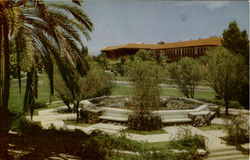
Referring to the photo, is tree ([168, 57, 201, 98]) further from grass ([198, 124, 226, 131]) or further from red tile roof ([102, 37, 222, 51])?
red tile roof ([102, 37, 222, 51])

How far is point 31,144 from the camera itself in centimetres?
732

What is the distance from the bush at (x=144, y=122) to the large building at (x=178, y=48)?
A: 35.7 meters

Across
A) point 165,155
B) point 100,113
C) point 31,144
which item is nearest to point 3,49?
point 31,144

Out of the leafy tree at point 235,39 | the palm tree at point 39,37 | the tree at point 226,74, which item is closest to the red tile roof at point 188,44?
the leafy tree at point 235,39

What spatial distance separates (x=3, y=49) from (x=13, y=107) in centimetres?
550

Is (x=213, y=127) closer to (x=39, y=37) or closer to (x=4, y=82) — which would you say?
(x=39, y=37)

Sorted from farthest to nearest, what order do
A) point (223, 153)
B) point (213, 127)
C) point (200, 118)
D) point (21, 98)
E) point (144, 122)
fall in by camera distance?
point (21, 98)
point (200, 118)
point (213, 127)
point (144, 122)
point (223, 153)

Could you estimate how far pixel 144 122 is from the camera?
35.3 feet

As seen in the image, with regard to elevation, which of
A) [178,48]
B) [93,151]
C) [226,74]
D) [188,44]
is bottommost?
[93,151]

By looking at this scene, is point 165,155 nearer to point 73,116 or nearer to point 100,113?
point 100,113

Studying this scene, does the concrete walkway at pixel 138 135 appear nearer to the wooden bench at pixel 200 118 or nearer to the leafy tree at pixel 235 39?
the wooden bench at pixel 200 118

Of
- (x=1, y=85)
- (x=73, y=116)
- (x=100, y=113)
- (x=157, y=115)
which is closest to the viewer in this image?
(x=1, y=85)

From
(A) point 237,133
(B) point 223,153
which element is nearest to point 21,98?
(B) point 223,153

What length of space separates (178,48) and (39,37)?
1774 inches
